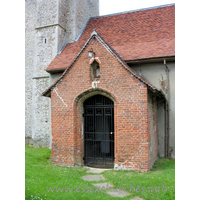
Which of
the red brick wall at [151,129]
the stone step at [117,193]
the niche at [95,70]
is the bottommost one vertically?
the stone step at [117,193]

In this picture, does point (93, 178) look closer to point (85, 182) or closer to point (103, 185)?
point (85, 182)

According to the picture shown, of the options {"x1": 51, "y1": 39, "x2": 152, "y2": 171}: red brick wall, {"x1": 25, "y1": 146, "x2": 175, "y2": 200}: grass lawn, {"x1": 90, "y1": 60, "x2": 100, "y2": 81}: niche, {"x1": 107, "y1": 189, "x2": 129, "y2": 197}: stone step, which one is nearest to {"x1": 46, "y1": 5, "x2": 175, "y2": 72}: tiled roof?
{"x1": 90, "y1": 60, "x2": 100, "y2": 81}: niche

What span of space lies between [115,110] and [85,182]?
2.73m

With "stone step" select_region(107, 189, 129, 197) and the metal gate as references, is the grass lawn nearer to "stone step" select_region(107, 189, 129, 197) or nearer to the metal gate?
"stone step" select_region(107, 189, 129, 197)

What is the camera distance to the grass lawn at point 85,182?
15.7 ft

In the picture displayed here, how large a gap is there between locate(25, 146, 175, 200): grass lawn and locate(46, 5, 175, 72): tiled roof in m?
5.06

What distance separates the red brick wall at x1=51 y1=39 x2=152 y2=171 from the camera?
6.82 meters

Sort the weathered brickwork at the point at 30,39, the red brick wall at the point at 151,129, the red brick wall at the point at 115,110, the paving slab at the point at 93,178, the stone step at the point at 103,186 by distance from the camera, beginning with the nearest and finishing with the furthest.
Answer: the stone step at the point at 103,186
the paving slab at the point at 93,178
the red brick wall at the point at 115,110
the red brick wall at the point at 151,129
the weathered brickwork at the point at 30,39

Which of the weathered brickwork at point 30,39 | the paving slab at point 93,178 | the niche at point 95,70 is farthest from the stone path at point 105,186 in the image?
the weathered brickwork at point 30,39

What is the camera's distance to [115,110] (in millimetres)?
7254

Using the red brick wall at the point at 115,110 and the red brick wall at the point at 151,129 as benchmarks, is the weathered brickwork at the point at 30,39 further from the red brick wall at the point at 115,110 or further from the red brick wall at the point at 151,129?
the red brick wall at the point at 151,129

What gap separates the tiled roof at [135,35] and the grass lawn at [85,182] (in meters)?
5.06

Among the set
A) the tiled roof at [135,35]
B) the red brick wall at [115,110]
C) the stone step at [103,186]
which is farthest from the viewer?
the tiled roof at [135,35]

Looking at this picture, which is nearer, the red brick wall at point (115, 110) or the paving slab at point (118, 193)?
the paving slab at point (118, 193)
